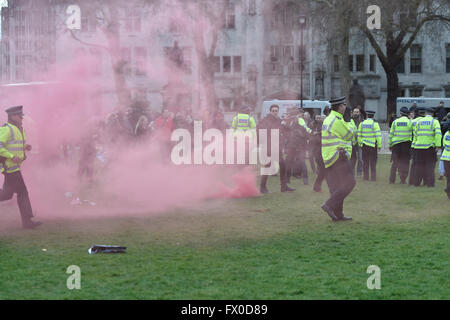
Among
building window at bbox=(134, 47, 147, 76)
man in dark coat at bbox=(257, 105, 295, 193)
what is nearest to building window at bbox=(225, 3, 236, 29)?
building window at bbox=(134, 47, 147, 76)

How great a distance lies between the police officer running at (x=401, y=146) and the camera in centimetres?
1655

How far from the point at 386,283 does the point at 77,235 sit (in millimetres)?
4808

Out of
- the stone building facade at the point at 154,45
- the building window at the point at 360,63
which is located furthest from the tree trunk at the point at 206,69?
the building window at the point at 360,63

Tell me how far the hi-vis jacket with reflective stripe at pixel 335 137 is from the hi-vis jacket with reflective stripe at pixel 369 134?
7.04m

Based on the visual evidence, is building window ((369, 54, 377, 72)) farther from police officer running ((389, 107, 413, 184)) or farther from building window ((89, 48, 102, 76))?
building window ((89, 48, 102, 76))

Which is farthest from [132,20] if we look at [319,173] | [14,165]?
[319,173]

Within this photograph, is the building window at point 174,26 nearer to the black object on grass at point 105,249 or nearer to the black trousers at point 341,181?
the black trousers at point 341,181

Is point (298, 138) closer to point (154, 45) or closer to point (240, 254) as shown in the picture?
point (154, 45)

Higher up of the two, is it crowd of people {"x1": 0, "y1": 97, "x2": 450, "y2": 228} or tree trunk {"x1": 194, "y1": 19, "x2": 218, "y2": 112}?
tree trunk {"x1": 194, "y1": 19, "x2": 218, "y2": 112}

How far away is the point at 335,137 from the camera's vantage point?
1014 cm

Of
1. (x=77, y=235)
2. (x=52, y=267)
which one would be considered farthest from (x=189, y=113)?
(x=52, y=267)

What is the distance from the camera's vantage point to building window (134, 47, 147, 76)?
14578 mm

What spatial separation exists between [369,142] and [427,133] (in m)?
2.07

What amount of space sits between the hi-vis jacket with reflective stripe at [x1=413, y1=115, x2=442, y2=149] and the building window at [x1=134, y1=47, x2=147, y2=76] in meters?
6.73
